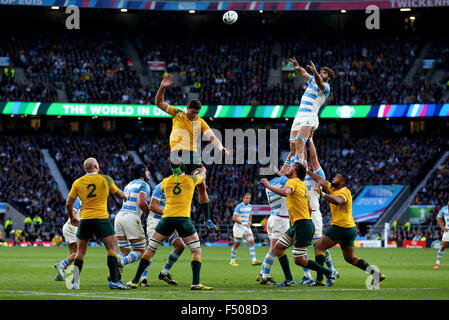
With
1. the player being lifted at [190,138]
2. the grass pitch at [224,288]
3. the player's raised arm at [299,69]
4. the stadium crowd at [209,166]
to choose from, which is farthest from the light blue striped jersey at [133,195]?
the stadium crowd at [209,166]

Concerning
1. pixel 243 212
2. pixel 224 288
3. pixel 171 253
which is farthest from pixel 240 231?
pixel 224 288

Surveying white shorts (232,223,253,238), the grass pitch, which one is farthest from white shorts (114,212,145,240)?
white shorts (232,223,253,238)

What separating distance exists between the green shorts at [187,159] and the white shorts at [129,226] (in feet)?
9.74

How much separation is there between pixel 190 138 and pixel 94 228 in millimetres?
2758

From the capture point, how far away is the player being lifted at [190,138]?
14.3 m

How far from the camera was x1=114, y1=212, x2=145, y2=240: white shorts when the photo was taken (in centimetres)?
1655

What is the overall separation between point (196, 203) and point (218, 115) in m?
8.37

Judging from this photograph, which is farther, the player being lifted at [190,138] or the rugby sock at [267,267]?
the rugby sock at [267,267]

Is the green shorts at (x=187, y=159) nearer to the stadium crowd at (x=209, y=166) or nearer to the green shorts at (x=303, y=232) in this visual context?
the green shorts at (x=303, y=232)

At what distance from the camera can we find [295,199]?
48.0ft

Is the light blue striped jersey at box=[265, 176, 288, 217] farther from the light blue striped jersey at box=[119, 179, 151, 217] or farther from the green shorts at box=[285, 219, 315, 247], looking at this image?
the light blue striped jersey at box=[119, 179, 151, 217]

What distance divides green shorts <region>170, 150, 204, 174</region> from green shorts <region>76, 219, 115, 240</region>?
1870mm
